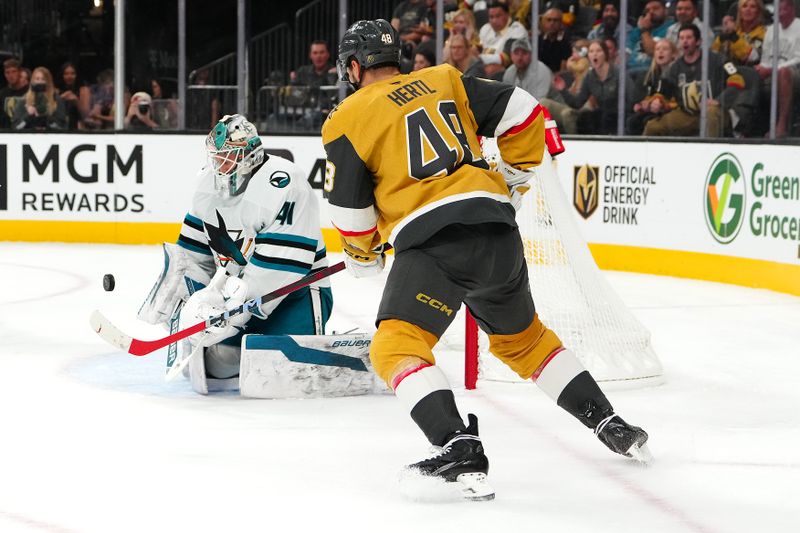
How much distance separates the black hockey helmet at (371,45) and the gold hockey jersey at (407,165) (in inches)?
2.4

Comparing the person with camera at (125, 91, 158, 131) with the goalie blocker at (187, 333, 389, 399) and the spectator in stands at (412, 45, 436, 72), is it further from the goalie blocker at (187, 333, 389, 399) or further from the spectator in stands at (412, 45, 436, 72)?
the goalie blocker at (187, 333, 389, 399)

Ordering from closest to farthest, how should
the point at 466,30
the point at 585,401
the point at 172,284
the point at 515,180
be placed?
the point at 585,401
the point at 515,180
the point at 172,284
the point at 466,30

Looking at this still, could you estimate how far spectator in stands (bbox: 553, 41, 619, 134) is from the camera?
293 inches

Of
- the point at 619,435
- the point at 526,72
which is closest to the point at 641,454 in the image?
the point at 619,435

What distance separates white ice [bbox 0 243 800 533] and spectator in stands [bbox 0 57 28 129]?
4.31m

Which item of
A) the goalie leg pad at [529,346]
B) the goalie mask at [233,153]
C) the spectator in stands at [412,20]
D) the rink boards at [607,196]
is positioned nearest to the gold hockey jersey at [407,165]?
the goalie leg pad at [529,346]

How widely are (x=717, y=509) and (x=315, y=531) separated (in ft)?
2.60

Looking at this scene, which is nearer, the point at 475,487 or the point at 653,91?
the point at 475,487

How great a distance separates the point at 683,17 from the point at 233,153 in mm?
4464

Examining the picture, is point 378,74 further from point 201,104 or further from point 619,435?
point 201,104

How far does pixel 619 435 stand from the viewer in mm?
2678

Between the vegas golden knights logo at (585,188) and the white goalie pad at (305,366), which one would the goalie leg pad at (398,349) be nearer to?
the white goalie pad at (305,366)

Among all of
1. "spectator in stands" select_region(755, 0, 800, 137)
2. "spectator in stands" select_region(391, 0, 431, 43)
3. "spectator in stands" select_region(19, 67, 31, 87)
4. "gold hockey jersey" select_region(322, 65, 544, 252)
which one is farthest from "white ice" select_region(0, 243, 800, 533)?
"spectator in stands" select_region(19, 67, 31, 87)

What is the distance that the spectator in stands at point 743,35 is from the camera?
22.1 feet
